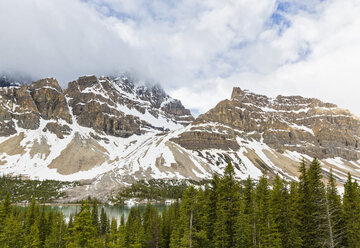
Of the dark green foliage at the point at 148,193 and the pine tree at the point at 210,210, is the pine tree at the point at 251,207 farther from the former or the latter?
the dark green foliage at the point at 148,193

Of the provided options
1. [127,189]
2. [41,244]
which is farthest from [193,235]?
[127,189]

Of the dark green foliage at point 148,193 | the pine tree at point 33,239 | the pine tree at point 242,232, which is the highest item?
the pine tree at point 242,232

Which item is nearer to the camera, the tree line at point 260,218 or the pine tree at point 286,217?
the tree line at point 260,218

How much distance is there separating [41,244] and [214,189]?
40.0 meters

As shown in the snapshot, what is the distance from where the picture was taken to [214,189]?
42.7 metres

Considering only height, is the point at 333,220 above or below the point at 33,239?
above

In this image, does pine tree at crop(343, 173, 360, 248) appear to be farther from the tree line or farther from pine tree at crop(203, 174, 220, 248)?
pine tree at crop(203, 174, 220, 248)

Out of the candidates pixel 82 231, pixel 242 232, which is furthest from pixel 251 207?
pixel 82 231

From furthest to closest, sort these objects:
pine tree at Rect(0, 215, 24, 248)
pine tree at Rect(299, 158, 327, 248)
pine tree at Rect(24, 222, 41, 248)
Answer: pine tree at Rect(24, 222, 41, 248), pine tree at Rect(0, 215, 24, 248), pine tree at Rect(299, 158, 327, 248)

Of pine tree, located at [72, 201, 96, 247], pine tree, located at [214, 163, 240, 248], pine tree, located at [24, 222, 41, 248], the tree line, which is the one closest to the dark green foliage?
pine tree, located at [24, 222, 41, 248]

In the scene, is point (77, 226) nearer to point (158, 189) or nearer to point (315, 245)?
point (315, 245)

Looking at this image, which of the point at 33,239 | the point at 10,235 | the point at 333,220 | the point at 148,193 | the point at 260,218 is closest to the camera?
the point at 333,220

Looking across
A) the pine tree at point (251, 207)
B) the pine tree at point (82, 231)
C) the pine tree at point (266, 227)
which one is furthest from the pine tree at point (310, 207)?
the pine tree at point (82, 231)

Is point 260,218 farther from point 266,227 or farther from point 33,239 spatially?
point 33,239
